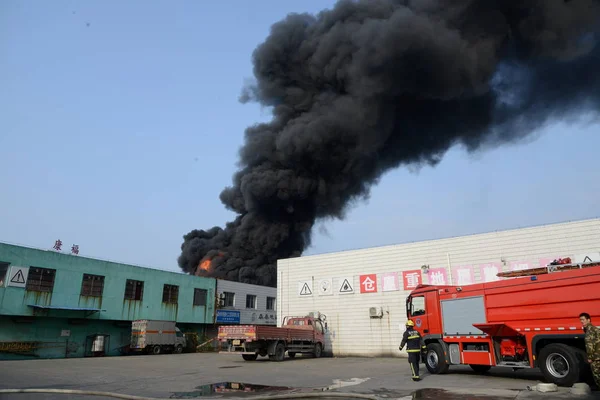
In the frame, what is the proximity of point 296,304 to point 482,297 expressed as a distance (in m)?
14.5

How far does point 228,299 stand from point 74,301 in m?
12.5

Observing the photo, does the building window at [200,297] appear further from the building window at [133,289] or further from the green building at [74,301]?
the building window at [133,289]

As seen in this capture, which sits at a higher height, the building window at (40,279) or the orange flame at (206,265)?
the orange flame at (206,265)

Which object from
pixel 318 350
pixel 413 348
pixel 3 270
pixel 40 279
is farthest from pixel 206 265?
pixel 413 348

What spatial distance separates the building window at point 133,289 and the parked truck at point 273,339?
11.7 m

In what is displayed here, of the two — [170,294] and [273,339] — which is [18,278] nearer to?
[170,294]

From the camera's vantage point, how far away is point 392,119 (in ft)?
106

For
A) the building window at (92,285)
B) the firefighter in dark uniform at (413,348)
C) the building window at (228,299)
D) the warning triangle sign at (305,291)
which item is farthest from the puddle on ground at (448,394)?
the building window at (228,299)

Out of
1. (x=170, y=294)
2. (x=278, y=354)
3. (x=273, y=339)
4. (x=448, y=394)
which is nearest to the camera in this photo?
(x=448, y=394)

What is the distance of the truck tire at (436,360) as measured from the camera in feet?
38.7

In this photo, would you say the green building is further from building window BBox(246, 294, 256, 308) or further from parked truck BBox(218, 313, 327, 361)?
parked truck BBox(218, 313, 327, 361)

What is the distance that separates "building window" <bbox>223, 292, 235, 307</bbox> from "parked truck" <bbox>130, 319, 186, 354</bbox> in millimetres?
6177

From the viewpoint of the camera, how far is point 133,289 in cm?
2773

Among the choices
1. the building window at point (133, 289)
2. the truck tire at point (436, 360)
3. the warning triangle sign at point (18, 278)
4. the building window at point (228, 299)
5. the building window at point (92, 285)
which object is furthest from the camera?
the building window at point (228, 299)
